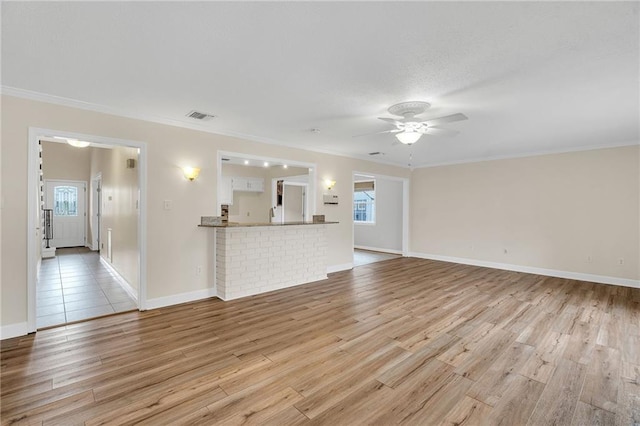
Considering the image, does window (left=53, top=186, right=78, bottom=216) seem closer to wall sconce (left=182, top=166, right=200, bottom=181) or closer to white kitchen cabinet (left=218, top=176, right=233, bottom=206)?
white kitchen cabinet (left=218, top=176, right=233, bottom=206)

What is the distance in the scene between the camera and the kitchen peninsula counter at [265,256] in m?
4.29

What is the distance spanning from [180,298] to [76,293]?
178 centimetres

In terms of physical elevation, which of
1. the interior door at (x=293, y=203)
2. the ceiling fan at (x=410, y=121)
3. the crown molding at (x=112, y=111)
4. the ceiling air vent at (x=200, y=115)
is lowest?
the interior door at (x=293, y=203)

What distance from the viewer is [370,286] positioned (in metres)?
5.05

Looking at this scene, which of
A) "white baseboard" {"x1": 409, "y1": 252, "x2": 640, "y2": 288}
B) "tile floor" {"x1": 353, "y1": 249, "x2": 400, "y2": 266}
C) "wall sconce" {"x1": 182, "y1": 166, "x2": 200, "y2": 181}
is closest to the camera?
"wall sconce" {"x1": 182, "y1": 166, "x2": 200, "y2": 181}

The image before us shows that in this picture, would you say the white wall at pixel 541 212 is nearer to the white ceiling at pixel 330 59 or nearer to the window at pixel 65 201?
the white ceiling at pixel 330 59

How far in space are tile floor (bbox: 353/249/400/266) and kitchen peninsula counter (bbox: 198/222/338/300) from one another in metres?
1.97

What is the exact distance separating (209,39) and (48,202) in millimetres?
9946

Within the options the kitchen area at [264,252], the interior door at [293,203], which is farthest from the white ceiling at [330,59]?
the interior door at [293,203]

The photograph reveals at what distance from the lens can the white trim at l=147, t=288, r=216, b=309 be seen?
3.88 m

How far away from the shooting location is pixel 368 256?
818cm

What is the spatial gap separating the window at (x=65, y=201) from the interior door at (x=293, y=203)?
6741 mm

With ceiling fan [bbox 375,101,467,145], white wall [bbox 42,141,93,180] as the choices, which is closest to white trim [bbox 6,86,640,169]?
ceiling fan [bbox 375,101,467,145]

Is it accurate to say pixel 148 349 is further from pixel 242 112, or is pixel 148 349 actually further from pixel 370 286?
pixel 370 286
